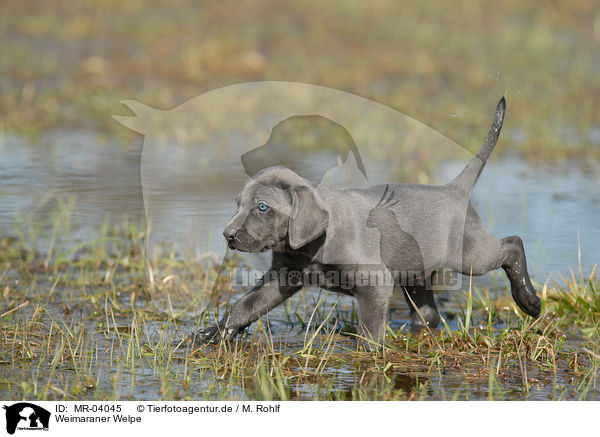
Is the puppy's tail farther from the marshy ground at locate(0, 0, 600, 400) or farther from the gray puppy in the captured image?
the marshy ground at locate(0, 0, 600, 400)

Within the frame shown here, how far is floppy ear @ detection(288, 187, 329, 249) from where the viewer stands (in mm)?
5004

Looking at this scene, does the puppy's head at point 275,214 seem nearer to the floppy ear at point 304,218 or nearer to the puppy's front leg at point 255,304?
the floppy ear at point 304,218

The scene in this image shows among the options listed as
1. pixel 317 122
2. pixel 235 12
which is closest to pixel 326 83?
pixel 317 122

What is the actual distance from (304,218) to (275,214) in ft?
0.50

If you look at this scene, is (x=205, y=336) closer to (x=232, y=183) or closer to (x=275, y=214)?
(x=275, y=214)

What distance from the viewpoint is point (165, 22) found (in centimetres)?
1670

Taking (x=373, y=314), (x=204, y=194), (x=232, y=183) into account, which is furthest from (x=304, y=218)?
(x=232, y=183)

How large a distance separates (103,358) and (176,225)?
294cm

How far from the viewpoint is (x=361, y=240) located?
5355mm
